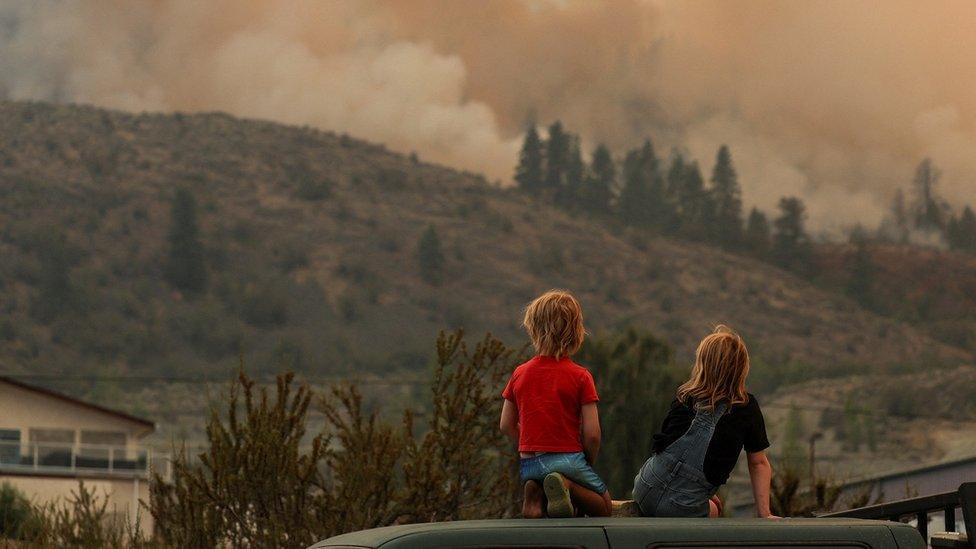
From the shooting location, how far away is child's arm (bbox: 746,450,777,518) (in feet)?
19.2

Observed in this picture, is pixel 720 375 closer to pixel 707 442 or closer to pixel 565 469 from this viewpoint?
pixel 707 442

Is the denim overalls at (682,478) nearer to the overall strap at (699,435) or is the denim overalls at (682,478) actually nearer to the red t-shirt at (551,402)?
the overall strap at (699,435)

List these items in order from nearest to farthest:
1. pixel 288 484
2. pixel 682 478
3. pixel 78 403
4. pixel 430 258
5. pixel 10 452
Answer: pixel 682 478 → pixel 288 484 → pixel 10 452 → pixel 78 403 → pixel 430 258

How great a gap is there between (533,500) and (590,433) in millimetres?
591

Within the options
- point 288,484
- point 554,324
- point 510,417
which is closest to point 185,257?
point 288,484

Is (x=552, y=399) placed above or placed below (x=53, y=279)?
below

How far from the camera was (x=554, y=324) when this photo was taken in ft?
21.6

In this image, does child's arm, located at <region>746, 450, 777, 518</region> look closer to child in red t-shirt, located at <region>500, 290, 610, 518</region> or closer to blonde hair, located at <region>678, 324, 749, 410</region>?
blonde hair, located at <region>678, 324, 749, 410</region>

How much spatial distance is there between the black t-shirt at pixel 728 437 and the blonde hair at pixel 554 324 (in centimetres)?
73

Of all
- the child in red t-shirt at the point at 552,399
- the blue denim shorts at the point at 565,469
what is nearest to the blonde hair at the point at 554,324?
the child in red t-shirt at the point at 552,399

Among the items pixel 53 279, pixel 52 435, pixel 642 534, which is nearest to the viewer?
pixel 642 534

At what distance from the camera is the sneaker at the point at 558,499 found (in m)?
5.52

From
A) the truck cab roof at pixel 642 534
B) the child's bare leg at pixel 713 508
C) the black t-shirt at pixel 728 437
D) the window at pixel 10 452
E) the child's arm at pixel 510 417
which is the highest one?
the window at pixel 10 452

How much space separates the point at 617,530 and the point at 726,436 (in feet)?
4.25
